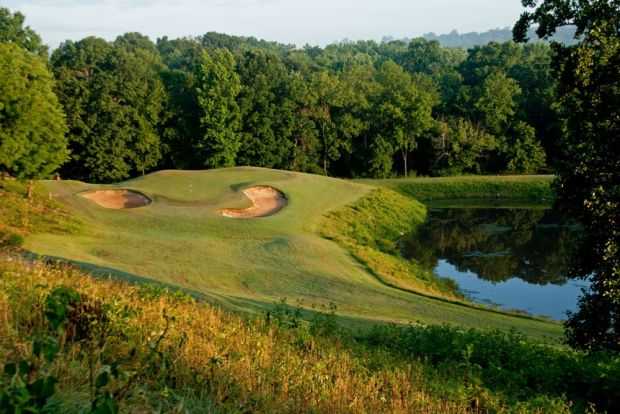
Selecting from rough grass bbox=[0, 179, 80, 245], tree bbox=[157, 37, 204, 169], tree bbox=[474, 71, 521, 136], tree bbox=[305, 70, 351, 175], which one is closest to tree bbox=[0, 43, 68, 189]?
rough grass bbox=[0, 179, 80, 245]

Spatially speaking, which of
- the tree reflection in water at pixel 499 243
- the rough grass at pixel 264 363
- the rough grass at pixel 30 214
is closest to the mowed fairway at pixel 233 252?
the rough grass at pixel 30 214

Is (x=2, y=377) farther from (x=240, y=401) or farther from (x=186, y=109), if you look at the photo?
(x=186, y=109)

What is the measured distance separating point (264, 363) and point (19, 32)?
77.6 metres

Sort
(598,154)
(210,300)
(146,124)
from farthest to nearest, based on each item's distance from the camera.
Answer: (146,124) < (210,300) < (598,154)

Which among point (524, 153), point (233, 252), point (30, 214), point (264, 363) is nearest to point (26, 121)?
point (30, 214)

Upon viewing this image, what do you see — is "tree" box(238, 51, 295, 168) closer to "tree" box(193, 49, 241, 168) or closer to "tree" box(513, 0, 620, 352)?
"tree" box(193, 49, 241, 168)

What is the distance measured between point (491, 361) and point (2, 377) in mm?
9392

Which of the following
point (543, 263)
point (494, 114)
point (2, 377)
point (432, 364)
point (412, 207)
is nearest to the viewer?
point (2, 377)

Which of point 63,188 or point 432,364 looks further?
point 63,188

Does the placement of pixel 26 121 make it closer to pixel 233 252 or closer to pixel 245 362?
pixel 233 252

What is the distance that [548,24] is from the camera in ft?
47.8

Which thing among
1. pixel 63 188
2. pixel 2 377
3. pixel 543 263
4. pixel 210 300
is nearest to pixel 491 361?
pixel 210 300

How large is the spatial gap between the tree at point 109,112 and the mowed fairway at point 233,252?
20177 mm

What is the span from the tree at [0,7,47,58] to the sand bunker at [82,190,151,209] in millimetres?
39254
